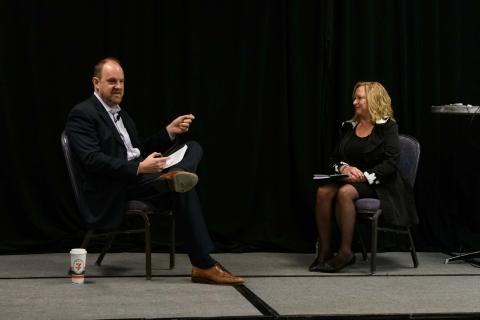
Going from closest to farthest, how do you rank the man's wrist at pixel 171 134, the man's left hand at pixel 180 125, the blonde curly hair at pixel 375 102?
the man's left hand at pixel 180 125, the man's wrist at pixel 171 134, the blonde curly hair at pixel 375 102

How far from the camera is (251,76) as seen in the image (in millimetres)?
5898

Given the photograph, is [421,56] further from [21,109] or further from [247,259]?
[21,109]

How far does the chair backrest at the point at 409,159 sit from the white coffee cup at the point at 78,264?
6.84 ft

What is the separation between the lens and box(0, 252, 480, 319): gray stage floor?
3746mm

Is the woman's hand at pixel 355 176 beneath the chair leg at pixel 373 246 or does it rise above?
above

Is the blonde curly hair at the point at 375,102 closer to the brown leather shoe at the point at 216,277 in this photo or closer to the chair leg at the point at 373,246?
the chair leg at the point at 373,246

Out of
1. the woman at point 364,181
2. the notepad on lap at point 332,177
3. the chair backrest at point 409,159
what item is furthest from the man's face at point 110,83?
the chair backrest at point 409,159

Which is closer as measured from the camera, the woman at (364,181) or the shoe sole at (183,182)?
the shoe sole at (183,182)

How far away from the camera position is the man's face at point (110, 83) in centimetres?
470

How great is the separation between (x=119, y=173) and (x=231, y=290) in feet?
2.76

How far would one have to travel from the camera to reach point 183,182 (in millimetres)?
4301

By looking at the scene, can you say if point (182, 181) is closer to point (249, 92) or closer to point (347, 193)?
point (347, 193)

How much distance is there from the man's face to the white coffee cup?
89cm

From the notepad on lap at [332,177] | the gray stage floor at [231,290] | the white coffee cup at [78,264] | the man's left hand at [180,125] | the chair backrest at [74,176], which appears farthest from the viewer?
the notepad on lap at [332,177]
